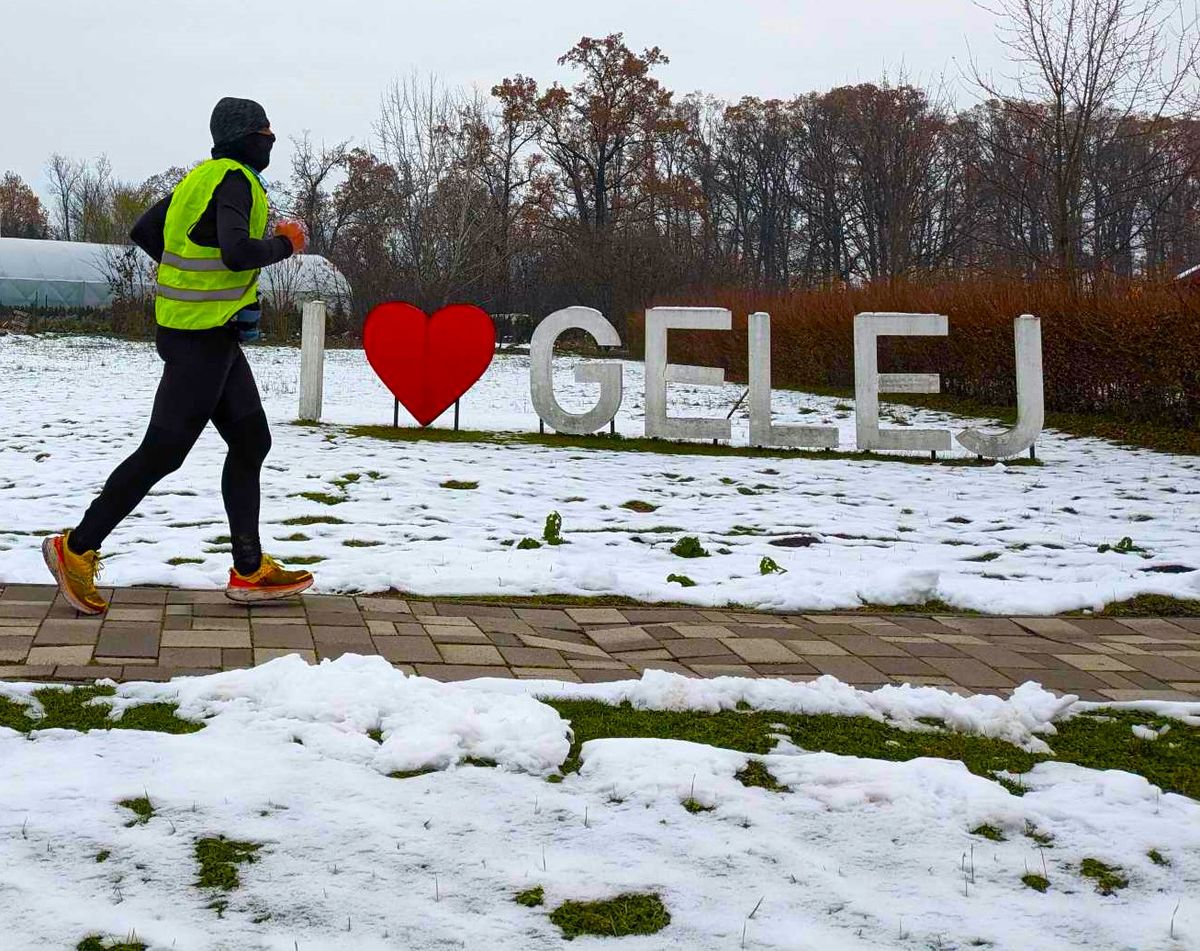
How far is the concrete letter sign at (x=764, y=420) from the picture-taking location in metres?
11.9

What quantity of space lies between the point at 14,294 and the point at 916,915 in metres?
43.4

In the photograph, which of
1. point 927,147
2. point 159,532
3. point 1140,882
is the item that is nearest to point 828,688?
point 1140,882

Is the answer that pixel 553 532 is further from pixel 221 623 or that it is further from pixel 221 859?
pixel 221 859

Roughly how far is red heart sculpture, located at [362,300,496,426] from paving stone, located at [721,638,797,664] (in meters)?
7.46

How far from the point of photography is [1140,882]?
269 centimetres

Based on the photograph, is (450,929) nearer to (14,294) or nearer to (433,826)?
(433,826)

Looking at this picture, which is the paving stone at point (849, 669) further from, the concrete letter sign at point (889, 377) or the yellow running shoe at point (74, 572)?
the concrete letter sign at point (889, 377)

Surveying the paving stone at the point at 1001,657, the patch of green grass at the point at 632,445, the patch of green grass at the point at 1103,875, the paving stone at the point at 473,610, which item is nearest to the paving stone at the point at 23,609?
the paving stone at the point at 473,610

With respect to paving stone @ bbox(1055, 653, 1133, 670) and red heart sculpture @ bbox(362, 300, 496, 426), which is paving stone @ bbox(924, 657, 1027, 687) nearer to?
paving stone @ bbox(1055, 653, 1133, 670)

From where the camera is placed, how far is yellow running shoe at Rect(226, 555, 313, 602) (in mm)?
5066

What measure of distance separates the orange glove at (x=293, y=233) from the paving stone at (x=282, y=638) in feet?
4.55

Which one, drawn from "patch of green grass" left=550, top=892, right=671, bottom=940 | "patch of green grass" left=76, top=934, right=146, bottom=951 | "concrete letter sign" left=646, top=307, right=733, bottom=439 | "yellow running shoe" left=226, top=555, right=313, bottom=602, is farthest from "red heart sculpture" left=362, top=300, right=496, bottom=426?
"patch of green grass" left=76, top=934, right=146, bottom=951

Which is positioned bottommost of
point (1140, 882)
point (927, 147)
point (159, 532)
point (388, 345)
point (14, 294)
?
point (1140, 882)

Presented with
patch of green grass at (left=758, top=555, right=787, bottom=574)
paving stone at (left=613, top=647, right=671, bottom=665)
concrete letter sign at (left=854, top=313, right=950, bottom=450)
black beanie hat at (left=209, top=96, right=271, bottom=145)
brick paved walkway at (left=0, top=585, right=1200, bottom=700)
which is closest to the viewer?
brick paved walkway at (left=0, top=585, right=1200, bottom=700)
